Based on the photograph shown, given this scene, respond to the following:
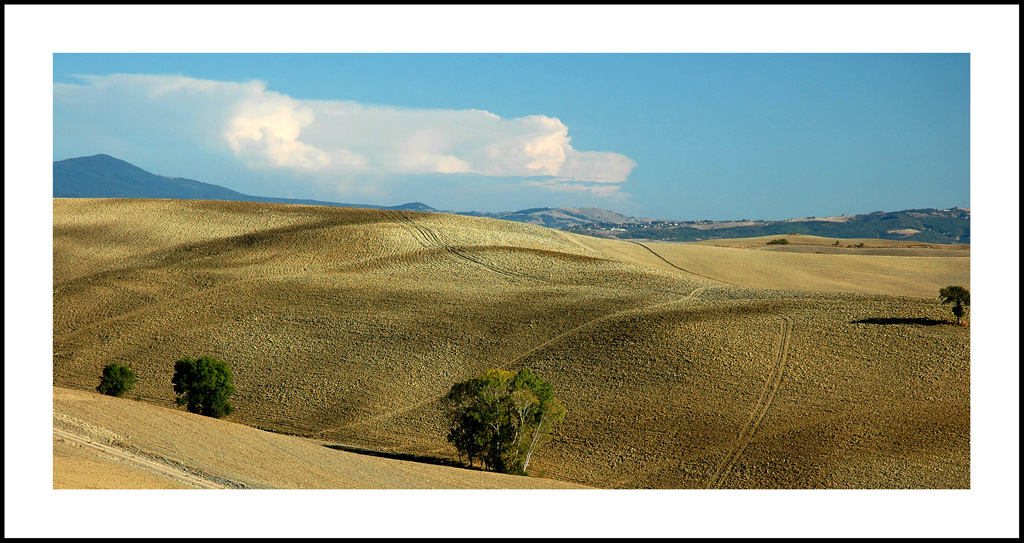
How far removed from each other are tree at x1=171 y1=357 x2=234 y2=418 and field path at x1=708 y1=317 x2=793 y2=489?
69.3 ft

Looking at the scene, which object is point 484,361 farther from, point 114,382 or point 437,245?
point 437,245

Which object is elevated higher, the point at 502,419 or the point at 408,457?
the point at 502,419

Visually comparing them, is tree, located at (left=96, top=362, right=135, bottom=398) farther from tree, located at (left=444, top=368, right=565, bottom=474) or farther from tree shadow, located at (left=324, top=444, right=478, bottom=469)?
tree, located at (left=444, top=368, right=565, bottom=474)

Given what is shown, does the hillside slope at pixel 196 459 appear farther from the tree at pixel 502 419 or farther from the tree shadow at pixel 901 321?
the tree shadow at pixel 901 321

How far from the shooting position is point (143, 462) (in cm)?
1669

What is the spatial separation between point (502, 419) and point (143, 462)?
1268cm

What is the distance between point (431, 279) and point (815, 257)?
51642mm

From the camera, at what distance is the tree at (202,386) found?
2903cm

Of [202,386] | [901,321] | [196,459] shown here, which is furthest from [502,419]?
[901,321]

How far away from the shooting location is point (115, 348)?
1571 inches

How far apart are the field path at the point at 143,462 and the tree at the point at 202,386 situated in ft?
39.1

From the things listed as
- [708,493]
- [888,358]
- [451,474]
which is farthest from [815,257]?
[708,493]

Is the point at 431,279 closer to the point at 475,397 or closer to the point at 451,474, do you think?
the point at 475,397

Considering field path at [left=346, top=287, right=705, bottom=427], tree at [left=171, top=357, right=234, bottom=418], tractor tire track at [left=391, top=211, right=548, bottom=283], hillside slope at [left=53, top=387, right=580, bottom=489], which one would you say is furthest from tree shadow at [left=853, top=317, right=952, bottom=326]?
tree at [left=171, top=357, right=234, bottom=418]
